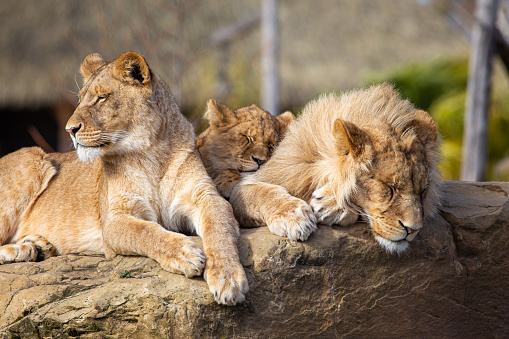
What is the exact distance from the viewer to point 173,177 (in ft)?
13.4

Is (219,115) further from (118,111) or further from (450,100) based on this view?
(450,100)

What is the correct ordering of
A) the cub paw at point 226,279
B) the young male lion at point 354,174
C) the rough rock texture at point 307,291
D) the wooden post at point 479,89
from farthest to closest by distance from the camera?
the wooden post at point 479,89 → the young male lion at point 354,174 → the rough rock texture at point 307,291 → the cub paw at point 226,279

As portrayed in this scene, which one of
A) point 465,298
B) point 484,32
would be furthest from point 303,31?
point 465,298

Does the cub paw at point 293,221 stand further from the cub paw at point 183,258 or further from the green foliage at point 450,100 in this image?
the green foliage at point 450,100

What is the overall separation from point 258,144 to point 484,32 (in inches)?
193

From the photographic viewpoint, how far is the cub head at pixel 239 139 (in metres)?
4.70

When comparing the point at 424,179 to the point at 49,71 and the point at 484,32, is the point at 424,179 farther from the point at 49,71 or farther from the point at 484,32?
the point at 49,71

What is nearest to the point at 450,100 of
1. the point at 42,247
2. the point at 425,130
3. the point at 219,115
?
the point at 219,115

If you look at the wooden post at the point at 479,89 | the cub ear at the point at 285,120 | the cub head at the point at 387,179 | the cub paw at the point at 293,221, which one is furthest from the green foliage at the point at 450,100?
the cub paw at the point at 293,221

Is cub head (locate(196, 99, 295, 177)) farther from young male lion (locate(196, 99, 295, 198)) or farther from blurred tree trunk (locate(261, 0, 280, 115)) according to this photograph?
blurred tree trunk (locate(261, 0, 280, 115))

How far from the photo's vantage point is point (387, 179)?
3545 millimetres

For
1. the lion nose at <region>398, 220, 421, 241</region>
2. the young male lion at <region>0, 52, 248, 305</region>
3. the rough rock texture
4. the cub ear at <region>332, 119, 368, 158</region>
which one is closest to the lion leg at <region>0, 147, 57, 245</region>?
the young male lion at <region>0, 52, 248, 305</region>

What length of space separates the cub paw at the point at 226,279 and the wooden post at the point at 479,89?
628 cm

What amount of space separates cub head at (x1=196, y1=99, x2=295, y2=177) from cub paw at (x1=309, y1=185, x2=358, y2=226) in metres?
0.99
